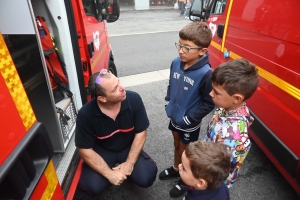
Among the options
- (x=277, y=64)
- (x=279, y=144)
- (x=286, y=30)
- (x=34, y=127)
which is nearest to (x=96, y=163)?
(x=34, y=127)

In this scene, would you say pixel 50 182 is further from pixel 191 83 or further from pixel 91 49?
pixel 91 49

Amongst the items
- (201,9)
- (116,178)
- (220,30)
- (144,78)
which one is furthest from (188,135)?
(144,78)

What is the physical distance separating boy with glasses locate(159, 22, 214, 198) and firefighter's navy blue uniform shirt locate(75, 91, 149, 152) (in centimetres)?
31

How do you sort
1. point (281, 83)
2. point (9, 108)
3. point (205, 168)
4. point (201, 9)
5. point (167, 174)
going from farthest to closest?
point (201, 9) < point (167, 174) < point (281, 83) < point (205, 168) < point (9, 108)

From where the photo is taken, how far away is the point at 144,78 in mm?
4875

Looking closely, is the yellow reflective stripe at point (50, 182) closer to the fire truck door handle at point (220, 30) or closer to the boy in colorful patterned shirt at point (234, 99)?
the boy in colorful patterned shirt at point (234, 99)

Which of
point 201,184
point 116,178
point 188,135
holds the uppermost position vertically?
point 201,184

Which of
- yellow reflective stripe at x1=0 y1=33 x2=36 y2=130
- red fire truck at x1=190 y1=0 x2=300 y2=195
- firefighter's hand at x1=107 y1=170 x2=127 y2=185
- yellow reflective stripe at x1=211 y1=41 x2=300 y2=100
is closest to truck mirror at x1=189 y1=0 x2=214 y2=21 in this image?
red fire truck at x1=190 y1=0 x2=300 y2=195

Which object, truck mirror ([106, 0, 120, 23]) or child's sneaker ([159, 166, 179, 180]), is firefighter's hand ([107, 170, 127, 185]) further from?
truck mirror ([106, 0, 120, 23])

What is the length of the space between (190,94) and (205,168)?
0.81m

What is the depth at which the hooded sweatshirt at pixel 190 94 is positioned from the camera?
69.2 inches

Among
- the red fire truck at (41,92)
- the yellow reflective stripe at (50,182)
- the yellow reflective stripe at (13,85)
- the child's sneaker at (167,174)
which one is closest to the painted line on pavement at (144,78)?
the red fire truck at (41,92)

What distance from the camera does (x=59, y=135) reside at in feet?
6.47

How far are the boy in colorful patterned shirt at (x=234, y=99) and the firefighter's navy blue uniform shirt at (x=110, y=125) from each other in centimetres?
69
